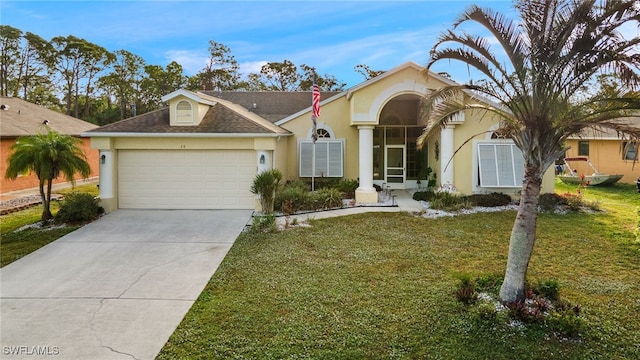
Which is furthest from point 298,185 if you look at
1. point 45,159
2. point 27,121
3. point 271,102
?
point 27,121

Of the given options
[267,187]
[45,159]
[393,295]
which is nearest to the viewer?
[393,295]

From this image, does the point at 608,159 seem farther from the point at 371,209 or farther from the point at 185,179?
the point at 185,179

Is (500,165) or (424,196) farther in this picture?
(424,196)

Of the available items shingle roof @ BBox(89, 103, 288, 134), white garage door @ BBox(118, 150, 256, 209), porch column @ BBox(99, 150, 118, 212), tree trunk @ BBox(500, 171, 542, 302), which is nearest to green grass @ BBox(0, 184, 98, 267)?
porch column @ BBox(99, 150, 118, 212)

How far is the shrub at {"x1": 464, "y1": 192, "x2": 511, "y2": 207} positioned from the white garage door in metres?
8.35

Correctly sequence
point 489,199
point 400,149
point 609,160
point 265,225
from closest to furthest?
point 265,225, point 489,199, point 400,149, point 609,160

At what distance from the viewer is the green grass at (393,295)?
16.8ft

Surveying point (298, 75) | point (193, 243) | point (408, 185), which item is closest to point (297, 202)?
point (193, 243)

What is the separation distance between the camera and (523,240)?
594cm

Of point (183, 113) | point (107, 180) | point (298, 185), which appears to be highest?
point (183, 113)

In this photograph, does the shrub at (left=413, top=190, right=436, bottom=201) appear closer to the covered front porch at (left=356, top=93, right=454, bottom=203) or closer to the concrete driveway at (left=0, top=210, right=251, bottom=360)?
the covered front porch at (left=356, top=93, right=454, bottom=203)

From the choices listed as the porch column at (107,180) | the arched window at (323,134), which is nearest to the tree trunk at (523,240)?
the arched window at (323,134)

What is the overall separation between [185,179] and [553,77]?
12030 mm

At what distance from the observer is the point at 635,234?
1057 cm
